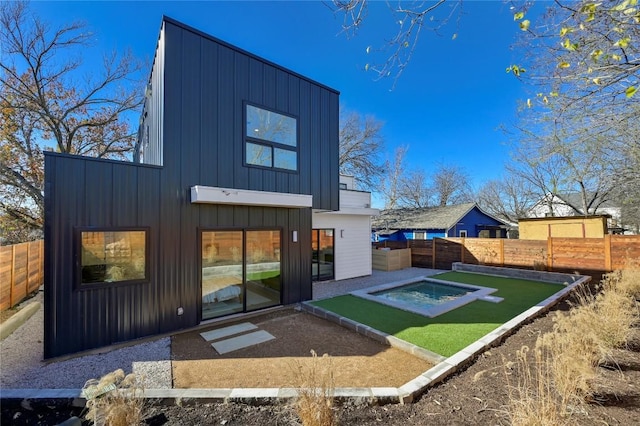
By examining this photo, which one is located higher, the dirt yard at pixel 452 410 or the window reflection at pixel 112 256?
the window reflection at pixel 112 256

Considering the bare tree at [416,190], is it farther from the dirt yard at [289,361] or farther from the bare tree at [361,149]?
the dirt yard at [289,361]

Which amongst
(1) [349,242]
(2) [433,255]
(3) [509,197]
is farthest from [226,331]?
(3) [509,197]

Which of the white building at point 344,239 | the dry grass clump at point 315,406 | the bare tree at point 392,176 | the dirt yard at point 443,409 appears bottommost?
the dirt yard at point 443,409

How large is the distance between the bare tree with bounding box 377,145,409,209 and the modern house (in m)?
13.7

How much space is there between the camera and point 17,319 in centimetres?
612

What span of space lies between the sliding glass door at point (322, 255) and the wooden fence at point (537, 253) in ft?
20.2

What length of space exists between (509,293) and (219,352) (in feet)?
26.3

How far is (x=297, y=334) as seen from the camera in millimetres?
5379

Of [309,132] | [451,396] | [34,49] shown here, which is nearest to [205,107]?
[309,132]

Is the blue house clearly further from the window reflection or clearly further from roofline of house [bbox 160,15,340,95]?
the window reflection

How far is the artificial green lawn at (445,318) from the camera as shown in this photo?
480 cm

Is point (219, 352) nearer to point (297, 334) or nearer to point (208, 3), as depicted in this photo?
point (297, 334)

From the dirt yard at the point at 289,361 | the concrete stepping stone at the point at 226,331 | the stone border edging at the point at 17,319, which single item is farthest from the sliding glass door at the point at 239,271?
the stone border edging at the point at 17,319

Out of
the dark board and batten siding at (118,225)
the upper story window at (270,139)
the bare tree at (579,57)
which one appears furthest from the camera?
the upper story window at (270,139)
